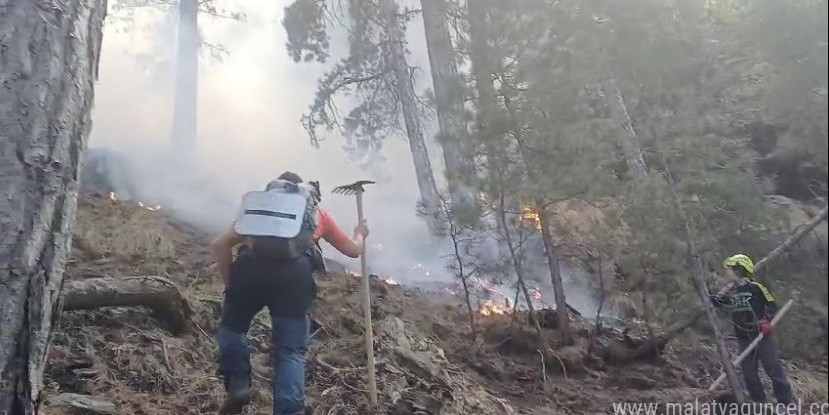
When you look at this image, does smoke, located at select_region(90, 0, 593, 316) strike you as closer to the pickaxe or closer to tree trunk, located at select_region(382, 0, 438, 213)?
tree trunk, located at select_region(382, 0, 438, 213)

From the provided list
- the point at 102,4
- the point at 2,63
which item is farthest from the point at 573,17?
the point at 2,63

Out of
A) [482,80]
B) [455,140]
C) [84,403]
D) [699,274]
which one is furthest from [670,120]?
[84,403]

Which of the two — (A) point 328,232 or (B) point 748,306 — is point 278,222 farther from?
(B) point 748,306

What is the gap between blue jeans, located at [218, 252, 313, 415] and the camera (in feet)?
11.7

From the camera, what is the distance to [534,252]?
5.80 meters

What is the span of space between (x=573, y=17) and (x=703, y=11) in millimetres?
841

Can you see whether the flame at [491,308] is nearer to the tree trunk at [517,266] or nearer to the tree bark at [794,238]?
the tree trunk at [517,266]

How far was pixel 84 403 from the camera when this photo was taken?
3900 millimetres

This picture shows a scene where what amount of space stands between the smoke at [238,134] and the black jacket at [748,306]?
6.52 m

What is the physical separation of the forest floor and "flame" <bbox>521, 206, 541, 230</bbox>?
839mm

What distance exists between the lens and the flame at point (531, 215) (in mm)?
5312

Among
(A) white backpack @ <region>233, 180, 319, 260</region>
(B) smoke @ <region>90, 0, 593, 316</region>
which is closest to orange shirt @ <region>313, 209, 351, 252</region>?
(A) white backpack @ <region>233, 180, 319, 260</region>

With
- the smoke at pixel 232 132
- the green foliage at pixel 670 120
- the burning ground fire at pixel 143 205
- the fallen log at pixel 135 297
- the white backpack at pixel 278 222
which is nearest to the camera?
the green foliage at pixel 670 120

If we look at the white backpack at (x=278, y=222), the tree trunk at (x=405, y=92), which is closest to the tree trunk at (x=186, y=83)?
the tree trunk at (x=405, y=92)
